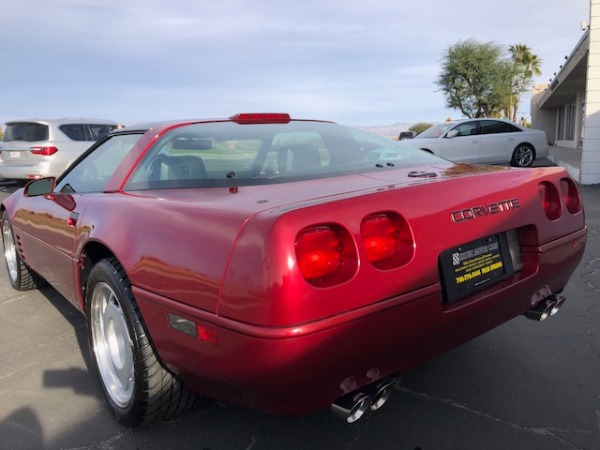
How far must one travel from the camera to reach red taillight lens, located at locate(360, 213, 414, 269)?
1.77m

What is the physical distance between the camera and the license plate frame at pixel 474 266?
6.36 feet

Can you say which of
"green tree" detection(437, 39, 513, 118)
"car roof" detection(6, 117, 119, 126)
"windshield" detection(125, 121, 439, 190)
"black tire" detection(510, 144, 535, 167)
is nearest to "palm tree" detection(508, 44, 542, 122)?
"green tree" detection(437, 39, 513, 118)

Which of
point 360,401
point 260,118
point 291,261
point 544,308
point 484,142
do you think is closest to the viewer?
point 291,261

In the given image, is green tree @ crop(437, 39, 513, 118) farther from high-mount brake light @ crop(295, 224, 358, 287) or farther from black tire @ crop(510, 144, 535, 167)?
high-mount brake light @ crop(295, 224, 358, 287)

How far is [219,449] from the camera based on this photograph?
2168mm

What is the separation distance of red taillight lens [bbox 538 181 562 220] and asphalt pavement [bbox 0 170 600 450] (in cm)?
88

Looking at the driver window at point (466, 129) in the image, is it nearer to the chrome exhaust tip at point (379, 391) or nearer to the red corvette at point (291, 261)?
the red corvette at point (291, 261)

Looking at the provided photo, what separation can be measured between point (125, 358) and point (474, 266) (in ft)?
5.31

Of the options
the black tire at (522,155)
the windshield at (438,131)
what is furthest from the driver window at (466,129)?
the black tire at (522,155)

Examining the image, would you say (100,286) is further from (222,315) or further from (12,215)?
(12,215)

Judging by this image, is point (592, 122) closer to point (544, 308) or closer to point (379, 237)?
point (544, 308)

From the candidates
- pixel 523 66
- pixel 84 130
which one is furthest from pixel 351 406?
pixel 523 66

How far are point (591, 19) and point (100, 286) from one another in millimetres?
10532

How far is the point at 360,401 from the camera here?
1771mm
